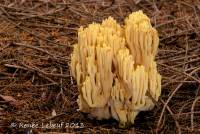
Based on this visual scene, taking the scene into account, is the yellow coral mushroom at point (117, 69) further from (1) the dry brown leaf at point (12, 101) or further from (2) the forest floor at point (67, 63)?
(1) the dry brown leaf at point (12, 101)

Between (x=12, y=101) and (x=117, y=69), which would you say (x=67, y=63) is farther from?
(x=117, y=69)

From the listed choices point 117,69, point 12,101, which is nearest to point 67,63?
point 12,101

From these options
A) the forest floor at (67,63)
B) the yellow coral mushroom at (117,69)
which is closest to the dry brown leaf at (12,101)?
the forest floor at (67,63)

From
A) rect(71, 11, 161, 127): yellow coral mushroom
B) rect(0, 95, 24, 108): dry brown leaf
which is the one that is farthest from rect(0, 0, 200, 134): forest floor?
rect(71, 11, 161, 127): yellow coral mushroom

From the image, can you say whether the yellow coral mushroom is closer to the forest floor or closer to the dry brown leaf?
the forest floor

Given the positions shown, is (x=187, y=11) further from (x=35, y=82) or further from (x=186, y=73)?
(x=35, y=82)
